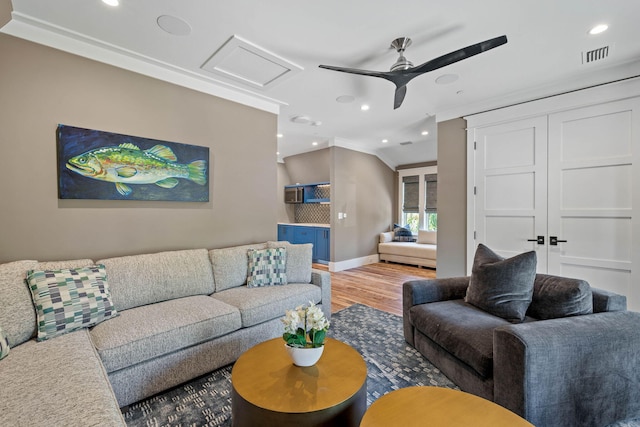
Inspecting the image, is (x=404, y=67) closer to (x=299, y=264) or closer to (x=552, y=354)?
(x=299, y=264)

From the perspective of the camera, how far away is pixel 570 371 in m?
1.42

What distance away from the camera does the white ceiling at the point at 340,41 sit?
6.57ft

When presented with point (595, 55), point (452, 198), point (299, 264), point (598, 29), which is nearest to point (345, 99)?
point (452, 198)

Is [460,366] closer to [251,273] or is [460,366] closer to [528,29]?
[251,273]

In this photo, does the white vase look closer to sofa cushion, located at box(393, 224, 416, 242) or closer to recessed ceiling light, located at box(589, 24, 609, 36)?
recessed ceiling light, located at box(589, 24, 609, 36)

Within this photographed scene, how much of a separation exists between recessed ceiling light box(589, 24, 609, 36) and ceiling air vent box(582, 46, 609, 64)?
1.06 feet

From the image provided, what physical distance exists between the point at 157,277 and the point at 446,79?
11.6 feet

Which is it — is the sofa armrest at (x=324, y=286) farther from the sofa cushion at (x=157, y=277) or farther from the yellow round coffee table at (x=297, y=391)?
the yellow round coffee table at (x=297, y=391)

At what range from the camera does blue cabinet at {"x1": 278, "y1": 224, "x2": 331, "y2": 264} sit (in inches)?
237

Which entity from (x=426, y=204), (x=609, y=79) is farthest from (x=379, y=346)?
(x=426, y=204)

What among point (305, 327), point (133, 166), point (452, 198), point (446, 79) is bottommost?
point (305, 327)

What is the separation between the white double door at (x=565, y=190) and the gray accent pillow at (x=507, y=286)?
5.15 ft

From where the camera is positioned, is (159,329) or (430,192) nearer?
(159,329)

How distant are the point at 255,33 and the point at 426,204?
5798 mm
